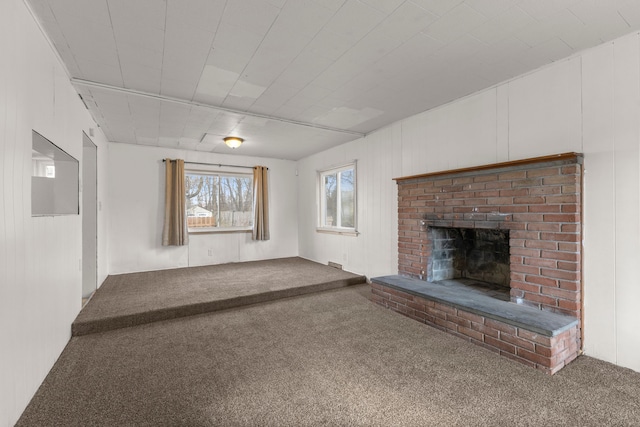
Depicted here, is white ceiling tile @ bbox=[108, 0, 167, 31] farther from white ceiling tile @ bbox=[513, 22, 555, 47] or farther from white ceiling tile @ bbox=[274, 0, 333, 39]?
white ceiling tile @ bbox=[513, 22, 555, 47]

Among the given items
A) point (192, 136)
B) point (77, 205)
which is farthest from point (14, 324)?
point (192, 136)

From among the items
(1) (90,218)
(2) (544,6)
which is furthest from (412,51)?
(1) (90,218)

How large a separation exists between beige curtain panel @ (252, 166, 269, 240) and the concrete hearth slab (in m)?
3.06

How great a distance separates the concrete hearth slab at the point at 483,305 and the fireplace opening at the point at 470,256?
22 centimetres

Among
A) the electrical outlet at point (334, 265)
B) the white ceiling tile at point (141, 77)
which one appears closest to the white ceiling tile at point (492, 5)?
the white ceiling tile at point (141, 77)

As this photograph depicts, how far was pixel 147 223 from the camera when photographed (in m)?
5.07

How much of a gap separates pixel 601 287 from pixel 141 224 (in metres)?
6.00

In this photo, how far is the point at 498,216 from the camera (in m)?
2.69

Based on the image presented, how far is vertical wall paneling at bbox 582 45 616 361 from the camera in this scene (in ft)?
6.98

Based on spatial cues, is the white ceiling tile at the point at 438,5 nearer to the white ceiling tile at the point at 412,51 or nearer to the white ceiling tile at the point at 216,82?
the white ceiling tile at the point at 412,51

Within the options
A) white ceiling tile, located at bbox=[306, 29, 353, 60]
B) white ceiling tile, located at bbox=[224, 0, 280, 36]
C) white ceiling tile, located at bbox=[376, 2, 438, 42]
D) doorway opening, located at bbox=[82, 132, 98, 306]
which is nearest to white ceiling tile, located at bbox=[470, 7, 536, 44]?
white ceiling tile, located at bbox=[376, 2, 438, 42]

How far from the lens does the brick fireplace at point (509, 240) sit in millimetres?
2211

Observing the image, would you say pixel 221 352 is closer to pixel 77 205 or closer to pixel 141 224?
pixel 77 205

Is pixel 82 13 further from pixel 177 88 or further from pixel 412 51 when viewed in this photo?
pixel 412 51
